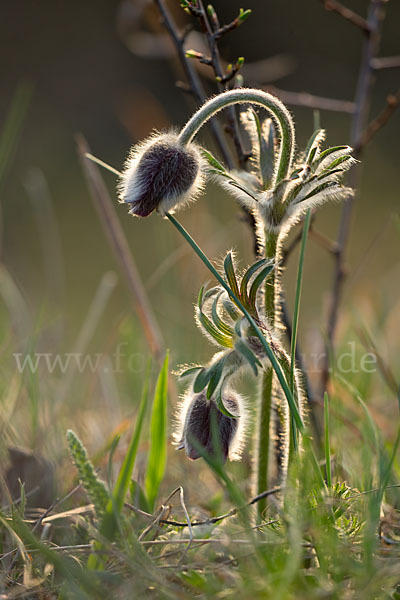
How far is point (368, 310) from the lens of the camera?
2.48 metres

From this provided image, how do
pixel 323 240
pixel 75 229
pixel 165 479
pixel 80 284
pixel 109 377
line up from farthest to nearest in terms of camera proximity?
pixel 75 229
pixel 80 284
pixel 109 377
pixel 323 240
pixel 165 479

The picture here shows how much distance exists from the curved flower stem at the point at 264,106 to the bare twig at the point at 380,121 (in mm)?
586

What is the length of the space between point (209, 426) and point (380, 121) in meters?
0.88

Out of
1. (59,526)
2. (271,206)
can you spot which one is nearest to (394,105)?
(271,206)

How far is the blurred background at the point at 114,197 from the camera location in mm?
1817

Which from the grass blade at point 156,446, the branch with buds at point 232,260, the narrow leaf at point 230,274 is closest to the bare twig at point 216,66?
the branch with buds at point 232,260

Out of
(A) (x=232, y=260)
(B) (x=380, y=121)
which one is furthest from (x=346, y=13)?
(A) (x=232, y=260)

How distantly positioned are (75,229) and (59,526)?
454 cm

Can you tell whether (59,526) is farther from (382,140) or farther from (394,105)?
(382,140)

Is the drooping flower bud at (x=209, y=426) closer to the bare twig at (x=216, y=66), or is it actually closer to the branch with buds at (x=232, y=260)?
the branch with buds at (x=232, y=260)

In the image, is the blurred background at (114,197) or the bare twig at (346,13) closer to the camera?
the bare twig at (346,13)

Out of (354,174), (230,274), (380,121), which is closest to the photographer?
(230,274)

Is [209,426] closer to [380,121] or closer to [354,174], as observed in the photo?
[380,121]

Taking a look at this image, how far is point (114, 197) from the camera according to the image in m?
5.61
